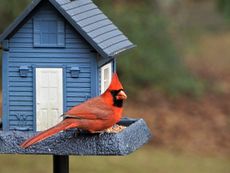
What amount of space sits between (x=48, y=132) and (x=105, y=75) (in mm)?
942

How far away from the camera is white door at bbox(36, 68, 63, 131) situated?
5.65 metres

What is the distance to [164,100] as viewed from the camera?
16469mm

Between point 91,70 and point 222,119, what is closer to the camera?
point 91,70

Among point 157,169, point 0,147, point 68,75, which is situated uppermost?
point 68,75

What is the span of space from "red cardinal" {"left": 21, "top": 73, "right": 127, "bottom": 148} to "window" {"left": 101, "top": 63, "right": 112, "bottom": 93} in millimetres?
385

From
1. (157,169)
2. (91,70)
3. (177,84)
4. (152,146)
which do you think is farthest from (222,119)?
(91,70)

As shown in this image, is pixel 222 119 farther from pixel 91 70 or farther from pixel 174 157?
pixel 91 70

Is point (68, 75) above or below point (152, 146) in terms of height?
above

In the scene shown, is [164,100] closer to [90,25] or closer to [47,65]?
[90,25]

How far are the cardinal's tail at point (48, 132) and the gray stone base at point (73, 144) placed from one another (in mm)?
221

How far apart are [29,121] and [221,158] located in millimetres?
8274

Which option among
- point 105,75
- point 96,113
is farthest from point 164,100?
point 96,113

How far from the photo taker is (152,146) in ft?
46.3

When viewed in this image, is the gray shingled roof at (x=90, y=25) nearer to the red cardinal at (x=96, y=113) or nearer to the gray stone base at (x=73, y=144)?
the red cardinal at (x=96, y=113)
